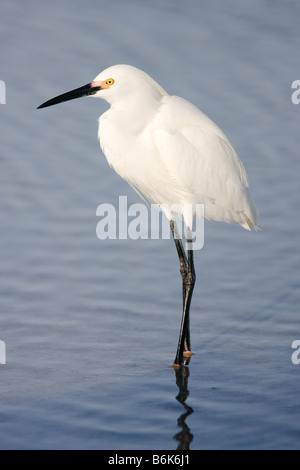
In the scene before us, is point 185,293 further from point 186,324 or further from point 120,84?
point 120,84

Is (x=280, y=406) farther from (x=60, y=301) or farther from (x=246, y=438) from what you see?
(x=60, y=301)

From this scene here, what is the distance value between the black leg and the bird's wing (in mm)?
360

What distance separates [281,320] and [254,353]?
2.02 ft

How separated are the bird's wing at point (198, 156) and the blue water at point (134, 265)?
88cm

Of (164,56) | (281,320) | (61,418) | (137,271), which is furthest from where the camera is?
(164,56)

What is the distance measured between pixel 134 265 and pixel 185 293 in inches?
45.4

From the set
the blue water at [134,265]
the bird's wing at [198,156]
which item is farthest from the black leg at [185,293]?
the bird's wing at [198,156]

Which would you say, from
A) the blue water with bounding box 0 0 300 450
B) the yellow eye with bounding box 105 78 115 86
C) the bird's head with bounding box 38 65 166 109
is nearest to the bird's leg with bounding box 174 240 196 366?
the blue water with bounding box 0 0 300 450

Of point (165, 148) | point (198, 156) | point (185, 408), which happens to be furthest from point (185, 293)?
point (185, 408)

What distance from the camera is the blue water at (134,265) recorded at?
4645 mm

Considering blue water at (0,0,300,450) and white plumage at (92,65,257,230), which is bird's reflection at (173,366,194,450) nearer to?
blue water at (0,0,300,450)

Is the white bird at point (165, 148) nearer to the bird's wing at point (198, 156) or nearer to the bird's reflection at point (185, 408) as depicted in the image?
the bird's wing at point (198, 156)
